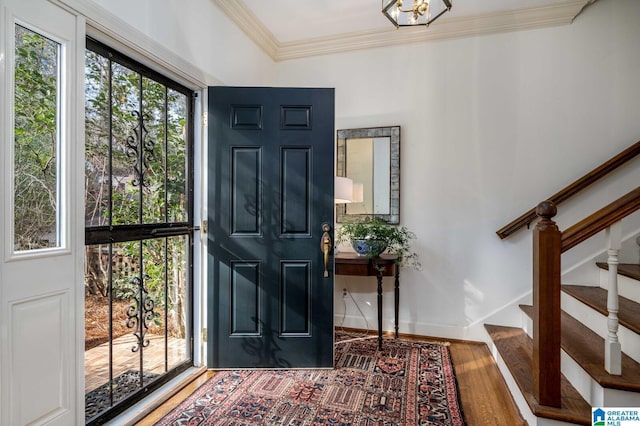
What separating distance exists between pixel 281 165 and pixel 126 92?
102 centimetres

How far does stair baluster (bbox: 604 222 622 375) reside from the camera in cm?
152

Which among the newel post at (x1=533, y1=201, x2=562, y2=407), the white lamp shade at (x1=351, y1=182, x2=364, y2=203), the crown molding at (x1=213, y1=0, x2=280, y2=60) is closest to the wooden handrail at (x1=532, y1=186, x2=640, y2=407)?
the newel post at (x1=533, y1=201, x2=562, y2=407)

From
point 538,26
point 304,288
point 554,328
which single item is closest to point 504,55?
point 538,26

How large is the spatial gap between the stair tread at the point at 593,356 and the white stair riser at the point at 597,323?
1.1 inches

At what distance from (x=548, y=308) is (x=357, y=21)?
2.66 m

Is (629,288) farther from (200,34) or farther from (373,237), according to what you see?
(200,34)

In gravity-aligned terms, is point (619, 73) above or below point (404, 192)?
above

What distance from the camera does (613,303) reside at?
1527mm

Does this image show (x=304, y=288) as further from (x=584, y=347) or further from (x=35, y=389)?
(x=584, y=347)

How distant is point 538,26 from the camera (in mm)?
2812

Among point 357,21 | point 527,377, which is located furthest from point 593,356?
point 357,21

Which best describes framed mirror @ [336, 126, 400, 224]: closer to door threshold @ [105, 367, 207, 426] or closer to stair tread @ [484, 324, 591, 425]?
stair tread @ [484, 324, 591, 425]

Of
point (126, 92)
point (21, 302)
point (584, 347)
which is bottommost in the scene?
point (584, 347)

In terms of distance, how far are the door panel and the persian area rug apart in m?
0.17
